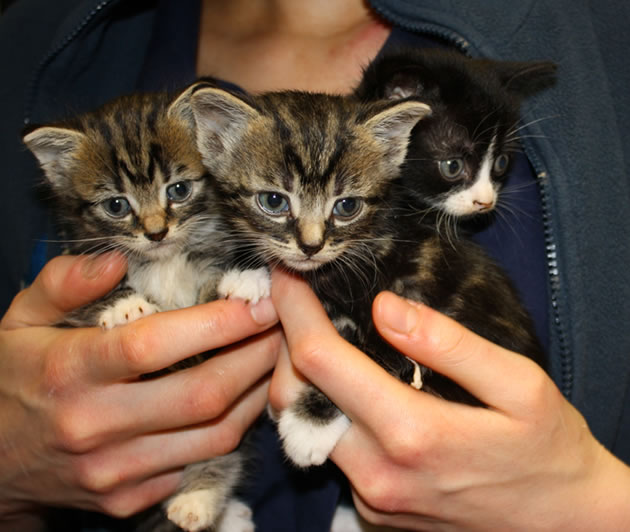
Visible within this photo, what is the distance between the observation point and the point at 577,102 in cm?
171

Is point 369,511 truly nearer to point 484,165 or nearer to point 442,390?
point 442,390

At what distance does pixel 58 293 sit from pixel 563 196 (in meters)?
1.46

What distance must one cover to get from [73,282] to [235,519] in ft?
3.16

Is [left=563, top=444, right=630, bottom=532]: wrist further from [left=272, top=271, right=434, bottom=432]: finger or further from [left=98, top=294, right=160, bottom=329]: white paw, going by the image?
[left=98, top=294, right=160, bottom=329]: white paw

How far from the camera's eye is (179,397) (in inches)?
58.6

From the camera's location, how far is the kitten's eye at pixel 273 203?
1610mm

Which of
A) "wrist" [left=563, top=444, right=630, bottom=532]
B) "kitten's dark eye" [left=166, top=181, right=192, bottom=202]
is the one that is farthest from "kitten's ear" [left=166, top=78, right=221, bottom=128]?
"wrist" [left=563, top=444, right=630, bottom=532]

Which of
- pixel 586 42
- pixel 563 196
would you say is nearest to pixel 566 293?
pixel 563 196

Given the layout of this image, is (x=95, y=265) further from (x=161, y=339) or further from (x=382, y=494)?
(x=382, y=494)

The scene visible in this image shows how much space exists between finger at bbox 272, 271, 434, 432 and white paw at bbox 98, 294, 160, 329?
42 centimetres

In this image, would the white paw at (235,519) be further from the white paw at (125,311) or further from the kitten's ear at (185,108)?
the kitten's ear at (185,108)

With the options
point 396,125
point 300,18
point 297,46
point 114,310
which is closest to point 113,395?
point 114,310

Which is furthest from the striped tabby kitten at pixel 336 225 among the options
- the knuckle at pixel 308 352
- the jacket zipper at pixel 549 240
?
the knuckle at pixel 308 352

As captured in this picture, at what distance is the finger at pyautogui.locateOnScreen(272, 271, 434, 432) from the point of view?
130 centimetres
